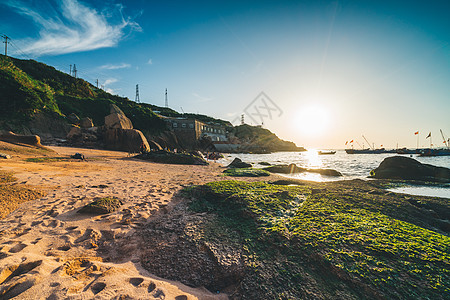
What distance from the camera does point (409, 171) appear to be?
963 cm

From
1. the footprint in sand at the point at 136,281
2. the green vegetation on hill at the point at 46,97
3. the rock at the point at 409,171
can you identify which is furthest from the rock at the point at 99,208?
the green vegetation on hill at the point at 46,97

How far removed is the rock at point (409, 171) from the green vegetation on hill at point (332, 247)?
292 inches

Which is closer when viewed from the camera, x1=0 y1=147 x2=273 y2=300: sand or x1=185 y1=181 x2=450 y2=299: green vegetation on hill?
x1=0 y1=147 x2=273 y2=300: sand

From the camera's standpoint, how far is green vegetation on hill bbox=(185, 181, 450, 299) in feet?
5.72

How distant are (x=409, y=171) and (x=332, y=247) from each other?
37.4 ft

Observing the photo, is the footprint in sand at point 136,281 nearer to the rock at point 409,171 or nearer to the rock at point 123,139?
the rock at point 409,171

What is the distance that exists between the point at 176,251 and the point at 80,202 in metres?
2.76

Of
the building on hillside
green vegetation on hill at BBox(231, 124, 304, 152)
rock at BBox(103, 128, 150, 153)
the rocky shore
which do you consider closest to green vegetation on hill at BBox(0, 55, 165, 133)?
the building on hillside

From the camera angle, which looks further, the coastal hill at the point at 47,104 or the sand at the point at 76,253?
the coastal hill at the point at 47,104

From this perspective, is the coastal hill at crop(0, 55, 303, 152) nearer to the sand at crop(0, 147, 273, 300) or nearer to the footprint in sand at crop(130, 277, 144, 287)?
the sand at crop(0, 147, 273, 300)

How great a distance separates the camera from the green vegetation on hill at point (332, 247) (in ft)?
5.72

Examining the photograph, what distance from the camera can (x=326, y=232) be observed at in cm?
259

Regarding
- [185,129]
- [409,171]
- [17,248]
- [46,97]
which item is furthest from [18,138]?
[185,129]

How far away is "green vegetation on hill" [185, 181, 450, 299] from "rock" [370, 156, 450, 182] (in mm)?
7426
